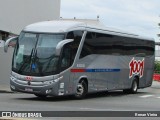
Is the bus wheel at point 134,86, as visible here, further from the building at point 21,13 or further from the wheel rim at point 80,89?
the building at point 21,13

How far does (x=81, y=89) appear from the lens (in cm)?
2275

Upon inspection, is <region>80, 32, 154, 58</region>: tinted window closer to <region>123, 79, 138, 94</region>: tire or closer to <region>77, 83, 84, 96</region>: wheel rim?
<region>77, 83, 84, 96</region>: wheel rim

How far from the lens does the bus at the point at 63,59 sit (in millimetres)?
20875

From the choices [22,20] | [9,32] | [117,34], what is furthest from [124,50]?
[22,20]

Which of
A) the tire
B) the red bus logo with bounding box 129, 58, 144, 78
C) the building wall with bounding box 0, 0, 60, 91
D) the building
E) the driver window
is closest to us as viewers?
the driver window

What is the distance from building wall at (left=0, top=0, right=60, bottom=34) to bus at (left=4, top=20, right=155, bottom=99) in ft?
41.8

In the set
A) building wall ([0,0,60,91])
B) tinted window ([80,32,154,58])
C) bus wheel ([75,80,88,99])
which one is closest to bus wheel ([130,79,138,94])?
tinted window ([80,32,154,58])

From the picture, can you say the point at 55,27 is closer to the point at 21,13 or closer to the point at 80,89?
the point at 80,89

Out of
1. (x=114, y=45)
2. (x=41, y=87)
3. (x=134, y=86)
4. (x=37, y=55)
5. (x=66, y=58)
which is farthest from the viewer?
(x=134, y=86)

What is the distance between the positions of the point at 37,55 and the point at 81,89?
2.91 meters

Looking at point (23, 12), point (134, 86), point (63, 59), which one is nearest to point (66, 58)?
point (63, 59)

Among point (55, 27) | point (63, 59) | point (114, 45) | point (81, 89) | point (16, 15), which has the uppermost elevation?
point (16, 15)

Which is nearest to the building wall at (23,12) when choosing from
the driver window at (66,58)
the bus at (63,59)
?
the bus at (63,59)

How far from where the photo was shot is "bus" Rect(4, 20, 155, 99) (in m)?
20.9
